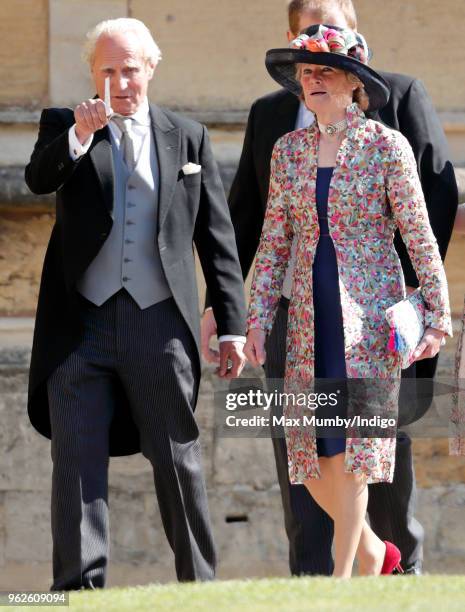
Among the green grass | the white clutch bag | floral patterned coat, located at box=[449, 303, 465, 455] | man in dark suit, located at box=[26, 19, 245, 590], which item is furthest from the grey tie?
the green grass

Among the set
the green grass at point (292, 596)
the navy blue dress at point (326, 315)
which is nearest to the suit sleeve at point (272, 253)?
the navy blue dress at point (326, 315)

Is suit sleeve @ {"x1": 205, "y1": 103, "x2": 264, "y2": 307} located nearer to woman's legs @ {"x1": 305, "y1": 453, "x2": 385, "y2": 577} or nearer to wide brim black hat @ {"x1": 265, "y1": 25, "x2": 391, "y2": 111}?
wide brim black hat @ {"x1": 265, "y1": 25, "x2": 391, "y2": 111}

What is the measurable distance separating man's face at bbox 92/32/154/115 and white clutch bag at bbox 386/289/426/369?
3.57 ft

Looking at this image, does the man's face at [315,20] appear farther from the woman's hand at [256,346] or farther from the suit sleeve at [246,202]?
the woman's hand at [256,346]

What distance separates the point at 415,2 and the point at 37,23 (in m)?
1.68

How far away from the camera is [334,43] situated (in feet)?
18.6

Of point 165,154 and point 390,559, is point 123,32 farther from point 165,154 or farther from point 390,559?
point 390,559

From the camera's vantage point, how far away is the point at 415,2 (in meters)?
8.31

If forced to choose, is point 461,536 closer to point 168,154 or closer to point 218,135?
point 218,135

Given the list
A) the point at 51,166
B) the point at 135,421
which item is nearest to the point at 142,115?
the point at 51,166

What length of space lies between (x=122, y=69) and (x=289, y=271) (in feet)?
2.72

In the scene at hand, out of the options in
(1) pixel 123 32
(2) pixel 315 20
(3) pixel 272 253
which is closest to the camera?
(3) pixel 272 253

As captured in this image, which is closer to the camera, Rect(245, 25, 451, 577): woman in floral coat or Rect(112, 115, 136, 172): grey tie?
Rect(245, 25, 451, 577): woman in floral coat

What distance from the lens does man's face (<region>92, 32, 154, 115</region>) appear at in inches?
228
